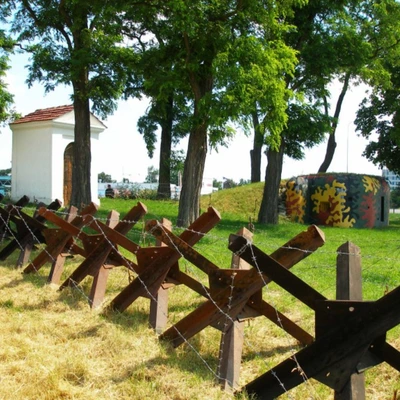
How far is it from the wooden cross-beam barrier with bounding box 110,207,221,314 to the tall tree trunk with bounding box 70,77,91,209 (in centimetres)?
1217

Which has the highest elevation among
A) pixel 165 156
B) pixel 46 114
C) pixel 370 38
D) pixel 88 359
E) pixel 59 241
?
pixel 370 38

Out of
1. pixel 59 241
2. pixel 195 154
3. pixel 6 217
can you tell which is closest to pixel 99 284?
pixel 59 241

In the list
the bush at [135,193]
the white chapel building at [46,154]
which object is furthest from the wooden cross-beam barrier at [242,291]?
the bush at [135,193]

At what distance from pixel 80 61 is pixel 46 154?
9.42 m

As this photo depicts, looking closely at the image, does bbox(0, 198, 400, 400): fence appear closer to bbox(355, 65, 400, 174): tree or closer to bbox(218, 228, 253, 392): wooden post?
bbox(218, 228, 253, 392): wooden post

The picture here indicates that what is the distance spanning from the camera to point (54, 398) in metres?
3.97

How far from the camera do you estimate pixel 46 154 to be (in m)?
24.8

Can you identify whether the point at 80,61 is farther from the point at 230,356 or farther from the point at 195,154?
the point at 230,356

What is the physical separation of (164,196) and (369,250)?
18.3 metres

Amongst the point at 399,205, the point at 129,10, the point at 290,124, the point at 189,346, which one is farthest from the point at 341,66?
the point at 399,205

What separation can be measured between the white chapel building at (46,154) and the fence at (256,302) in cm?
1815

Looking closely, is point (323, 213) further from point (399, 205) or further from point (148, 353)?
point (399, 205)

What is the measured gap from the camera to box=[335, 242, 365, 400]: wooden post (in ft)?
11.3

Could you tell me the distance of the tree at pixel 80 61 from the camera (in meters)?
16.5
